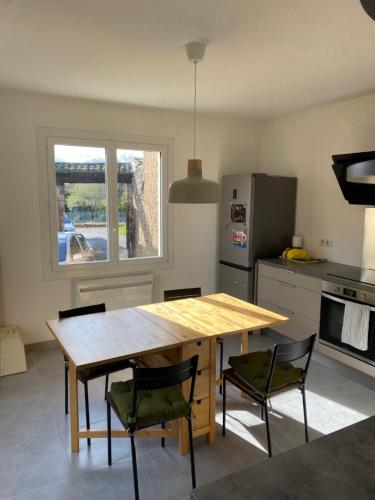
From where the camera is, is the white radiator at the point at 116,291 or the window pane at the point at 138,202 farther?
the window pane at the point at 138,202

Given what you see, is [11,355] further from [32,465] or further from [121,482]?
[121,482]

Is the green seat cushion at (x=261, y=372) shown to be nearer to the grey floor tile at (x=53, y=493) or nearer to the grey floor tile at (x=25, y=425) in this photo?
the grey floor tile at (x=53, y=493)

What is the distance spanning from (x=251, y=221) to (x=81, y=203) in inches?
75.5

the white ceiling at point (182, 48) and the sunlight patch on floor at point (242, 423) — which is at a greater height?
the white ceiling at point (182, 48)

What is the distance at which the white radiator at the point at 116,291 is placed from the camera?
4133mm

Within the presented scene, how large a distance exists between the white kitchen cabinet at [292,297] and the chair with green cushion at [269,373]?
1.18 meters

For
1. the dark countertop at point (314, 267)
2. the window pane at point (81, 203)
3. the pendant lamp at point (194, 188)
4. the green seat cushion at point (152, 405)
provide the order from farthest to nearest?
the window pane at point (81, 203) < the dark countertop at point (314, 267) < the pendant lamp at point (194, 188) < the green seat cushion at point (152, 405)

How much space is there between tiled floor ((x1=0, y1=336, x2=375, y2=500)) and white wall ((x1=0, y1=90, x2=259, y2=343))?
86cm

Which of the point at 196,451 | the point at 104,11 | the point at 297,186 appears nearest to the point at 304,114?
the point at 297,186

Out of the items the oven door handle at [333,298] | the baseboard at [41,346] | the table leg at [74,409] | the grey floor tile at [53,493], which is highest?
the oven door handle at [333,298]

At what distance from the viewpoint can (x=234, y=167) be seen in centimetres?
495

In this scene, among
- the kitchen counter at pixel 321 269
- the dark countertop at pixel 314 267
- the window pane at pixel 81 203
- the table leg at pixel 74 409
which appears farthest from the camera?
the window pane at pixel 81 203

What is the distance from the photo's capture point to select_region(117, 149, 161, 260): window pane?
14.2 feet

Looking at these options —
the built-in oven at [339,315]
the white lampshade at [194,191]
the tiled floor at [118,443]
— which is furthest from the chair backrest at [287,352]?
the built-in oven at [339,315]
